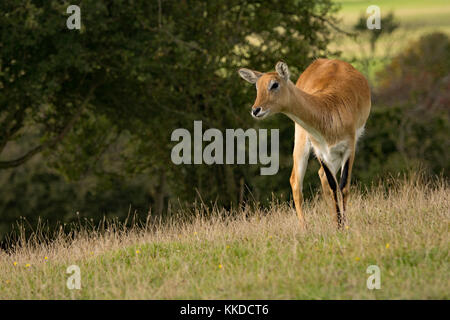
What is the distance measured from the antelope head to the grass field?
5.25ft

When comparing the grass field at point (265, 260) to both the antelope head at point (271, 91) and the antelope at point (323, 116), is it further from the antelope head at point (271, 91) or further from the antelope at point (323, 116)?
the antelope head at point (271, 91)

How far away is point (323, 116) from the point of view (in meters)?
8.98

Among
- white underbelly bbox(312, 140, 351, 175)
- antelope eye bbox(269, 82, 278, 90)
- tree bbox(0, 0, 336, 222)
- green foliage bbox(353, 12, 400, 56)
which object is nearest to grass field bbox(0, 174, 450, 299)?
white underbelly bbox(312, 140, 351, 175)

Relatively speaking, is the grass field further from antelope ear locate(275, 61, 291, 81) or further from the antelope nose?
antelope ear locate(275, 61, 291, 81)

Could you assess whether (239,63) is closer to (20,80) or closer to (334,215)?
(20,80)

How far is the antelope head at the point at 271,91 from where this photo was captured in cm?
847

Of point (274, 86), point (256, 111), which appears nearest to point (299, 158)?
point (274, 86)

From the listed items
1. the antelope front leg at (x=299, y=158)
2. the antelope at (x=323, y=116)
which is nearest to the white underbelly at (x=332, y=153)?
the antelope at (x=323, y=116)

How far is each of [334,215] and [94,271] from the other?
3155mm

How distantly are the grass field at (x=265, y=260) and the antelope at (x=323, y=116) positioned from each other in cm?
56

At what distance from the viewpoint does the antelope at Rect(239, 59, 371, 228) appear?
868 cm

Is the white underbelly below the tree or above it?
below

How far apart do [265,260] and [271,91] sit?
2094 mm

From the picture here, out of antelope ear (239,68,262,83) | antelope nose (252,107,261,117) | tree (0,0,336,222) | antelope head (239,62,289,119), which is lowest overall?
antelope nose (252,107,261,117)
